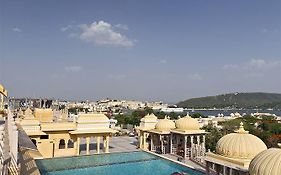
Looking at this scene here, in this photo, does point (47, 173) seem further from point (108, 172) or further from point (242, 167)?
point (242, 167)

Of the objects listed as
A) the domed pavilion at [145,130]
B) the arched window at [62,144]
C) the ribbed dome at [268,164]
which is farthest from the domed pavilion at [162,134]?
the ribbed dome at [268,164]

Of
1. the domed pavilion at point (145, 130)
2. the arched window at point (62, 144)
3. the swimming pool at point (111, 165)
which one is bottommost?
the swimming pool at point (111, 165)

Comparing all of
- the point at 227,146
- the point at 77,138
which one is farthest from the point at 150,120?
the point at 227,146

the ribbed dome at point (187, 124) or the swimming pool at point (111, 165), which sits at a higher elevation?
the ribbed dome at point (187, 124)

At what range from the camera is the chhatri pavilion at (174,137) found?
763 inches

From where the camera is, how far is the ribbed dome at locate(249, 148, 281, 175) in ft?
22.5

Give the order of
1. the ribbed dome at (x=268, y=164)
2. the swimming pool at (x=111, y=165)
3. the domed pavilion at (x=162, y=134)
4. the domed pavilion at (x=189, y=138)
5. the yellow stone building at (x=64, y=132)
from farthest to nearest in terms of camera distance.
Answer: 1. the domed pavilion at (x=162, y=134)
2. the domed pavilion at (x=189, y=138)
3. the yellow stone building at (x=64, y=132)
4. the swimming pool at (x=111, y=165)
5. the ribbed dome at (x=268, y=164)

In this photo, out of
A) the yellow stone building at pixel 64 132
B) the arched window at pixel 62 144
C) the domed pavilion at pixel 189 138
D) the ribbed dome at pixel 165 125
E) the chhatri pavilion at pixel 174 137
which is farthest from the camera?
the arched window at pixel 62 144

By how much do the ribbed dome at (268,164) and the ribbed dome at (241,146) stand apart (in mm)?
2795

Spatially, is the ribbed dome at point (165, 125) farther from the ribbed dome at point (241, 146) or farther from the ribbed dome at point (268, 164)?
the ribbed dome at point (268, 164)

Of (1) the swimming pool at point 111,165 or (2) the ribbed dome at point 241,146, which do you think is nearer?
(2) the ribbed dome at point 241,146

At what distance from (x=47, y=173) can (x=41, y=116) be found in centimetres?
928

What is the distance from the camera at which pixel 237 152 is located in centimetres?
1026

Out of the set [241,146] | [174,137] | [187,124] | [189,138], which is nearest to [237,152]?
[241,146]
